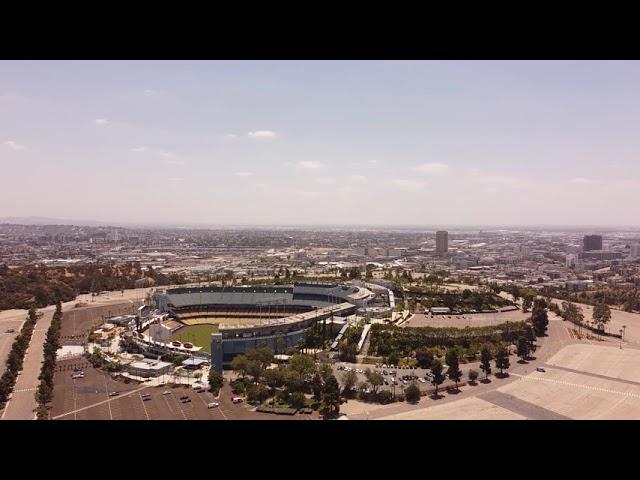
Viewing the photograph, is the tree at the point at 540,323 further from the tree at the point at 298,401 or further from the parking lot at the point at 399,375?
the tree at the point at 298,401

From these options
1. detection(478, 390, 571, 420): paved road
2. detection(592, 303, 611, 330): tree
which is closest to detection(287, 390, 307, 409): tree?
detection(478, 390, 571, 420): paved road

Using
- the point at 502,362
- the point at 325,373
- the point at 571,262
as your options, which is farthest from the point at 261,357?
the point at 571,262

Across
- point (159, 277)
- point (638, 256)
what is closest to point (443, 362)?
point (159, 277)

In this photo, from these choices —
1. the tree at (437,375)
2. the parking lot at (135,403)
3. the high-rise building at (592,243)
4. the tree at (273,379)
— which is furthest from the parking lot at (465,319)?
the high-rise building at (592,243)
